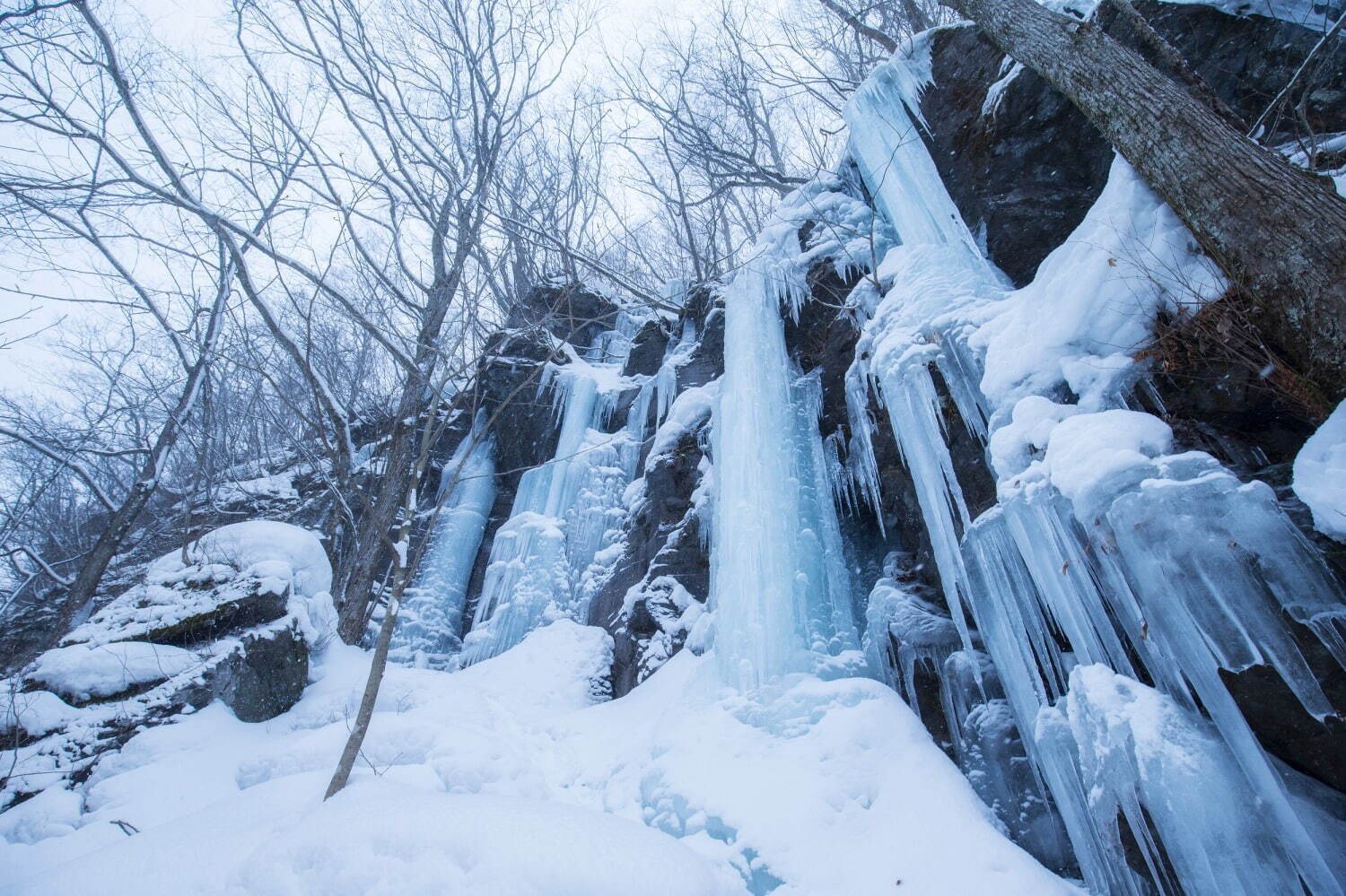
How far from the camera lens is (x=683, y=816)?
9.89 ft

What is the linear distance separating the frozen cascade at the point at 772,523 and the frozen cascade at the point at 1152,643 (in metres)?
1.20

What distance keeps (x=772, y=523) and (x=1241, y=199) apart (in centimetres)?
326

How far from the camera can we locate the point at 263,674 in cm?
398

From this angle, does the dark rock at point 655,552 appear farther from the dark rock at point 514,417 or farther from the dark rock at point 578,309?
the dark rock at point 578,309

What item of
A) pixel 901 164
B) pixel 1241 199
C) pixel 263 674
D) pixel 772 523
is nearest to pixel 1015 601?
pixel 1241 199

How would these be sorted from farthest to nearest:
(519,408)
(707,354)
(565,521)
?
(519,408) → (565,521) → (707,354)

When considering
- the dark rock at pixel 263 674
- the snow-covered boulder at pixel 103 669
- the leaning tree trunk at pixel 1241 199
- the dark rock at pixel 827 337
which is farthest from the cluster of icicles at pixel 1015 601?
→ the snow-covered boulder at pixel 103 669

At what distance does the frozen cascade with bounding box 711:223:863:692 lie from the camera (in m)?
4.10

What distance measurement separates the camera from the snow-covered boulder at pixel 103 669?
343cm

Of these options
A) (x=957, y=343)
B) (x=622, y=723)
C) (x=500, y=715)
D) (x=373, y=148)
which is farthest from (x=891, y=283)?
(x=373, y=148)

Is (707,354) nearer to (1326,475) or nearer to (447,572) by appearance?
(447,572)

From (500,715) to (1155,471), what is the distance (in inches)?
174

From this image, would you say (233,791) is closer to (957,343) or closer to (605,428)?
(957,343)

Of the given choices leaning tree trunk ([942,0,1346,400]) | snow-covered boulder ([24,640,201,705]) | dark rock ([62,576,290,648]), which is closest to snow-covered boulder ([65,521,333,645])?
dark rock ([62,576,290,648])
